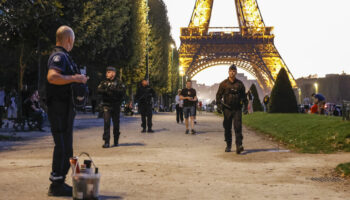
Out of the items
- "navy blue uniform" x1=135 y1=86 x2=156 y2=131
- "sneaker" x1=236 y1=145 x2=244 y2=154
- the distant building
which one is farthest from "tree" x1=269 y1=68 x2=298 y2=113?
the distant building

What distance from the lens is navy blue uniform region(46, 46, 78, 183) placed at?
203 inches

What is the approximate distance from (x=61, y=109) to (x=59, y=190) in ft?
2.85

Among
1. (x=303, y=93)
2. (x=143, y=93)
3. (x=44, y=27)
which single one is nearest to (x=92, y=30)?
(x=44, y=27)

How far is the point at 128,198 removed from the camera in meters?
5.25

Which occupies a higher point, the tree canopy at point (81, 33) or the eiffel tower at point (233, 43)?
the eiffel tower at point (233, 43)

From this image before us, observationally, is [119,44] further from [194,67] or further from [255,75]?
[255,75]

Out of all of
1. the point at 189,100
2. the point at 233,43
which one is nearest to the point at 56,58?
the point at 189,100

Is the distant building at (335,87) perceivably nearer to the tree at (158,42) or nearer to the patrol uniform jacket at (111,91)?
the tree at (158,42)

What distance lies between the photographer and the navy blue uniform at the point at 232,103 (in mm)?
10203

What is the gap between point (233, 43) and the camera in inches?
2549

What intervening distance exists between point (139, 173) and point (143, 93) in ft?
27.9

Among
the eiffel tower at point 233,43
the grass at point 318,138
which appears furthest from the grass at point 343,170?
the eiffel tower at point 233,43

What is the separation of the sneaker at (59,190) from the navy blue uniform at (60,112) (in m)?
0.05

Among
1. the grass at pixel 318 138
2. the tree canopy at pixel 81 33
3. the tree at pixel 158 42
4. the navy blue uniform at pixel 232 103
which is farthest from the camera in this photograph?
the tree at pixel 158 42
